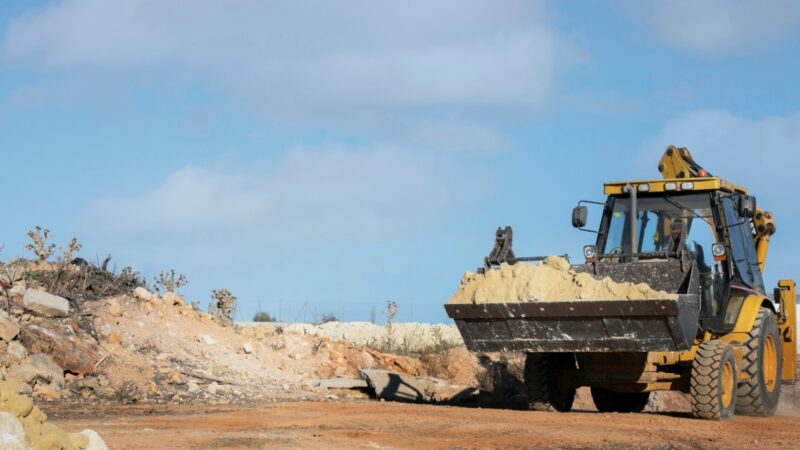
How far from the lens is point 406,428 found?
10.9 meters

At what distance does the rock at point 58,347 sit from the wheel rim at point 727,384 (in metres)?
8.98

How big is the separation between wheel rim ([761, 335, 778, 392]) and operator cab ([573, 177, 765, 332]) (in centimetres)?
78

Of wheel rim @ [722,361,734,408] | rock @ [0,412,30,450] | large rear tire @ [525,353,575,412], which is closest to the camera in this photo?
rock @ [0,412,30,450]

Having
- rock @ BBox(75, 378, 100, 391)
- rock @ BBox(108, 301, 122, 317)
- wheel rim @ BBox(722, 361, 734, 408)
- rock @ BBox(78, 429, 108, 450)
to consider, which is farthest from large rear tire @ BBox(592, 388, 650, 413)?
rock @ BBox(78, 429, 108, 450)

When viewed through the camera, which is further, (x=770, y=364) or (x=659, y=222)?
(x=770, y=364)

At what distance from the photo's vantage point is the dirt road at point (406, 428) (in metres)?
9.63

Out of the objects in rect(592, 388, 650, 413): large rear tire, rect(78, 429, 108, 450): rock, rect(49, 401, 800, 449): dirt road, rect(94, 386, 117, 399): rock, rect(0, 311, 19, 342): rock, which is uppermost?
rect(0, 311, 19, 342): rock

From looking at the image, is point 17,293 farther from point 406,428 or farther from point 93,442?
point 93,442

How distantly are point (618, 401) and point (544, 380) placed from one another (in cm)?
255

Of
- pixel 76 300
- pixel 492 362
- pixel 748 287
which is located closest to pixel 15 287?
pixel 76 300

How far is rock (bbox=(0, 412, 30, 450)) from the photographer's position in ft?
21.8

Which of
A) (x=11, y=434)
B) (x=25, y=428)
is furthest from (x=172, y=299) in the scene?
(x=11, y=434)

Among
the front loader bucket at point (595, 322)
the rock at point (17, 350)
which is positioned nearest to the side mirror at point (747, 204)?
the front loader bucket at point (595, 322)

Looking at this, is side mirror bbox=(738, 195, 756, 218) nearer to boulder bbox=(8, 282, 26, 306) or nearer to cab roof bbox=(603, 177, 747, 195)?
cab roof bbox=(603, 177, 747, 195)
